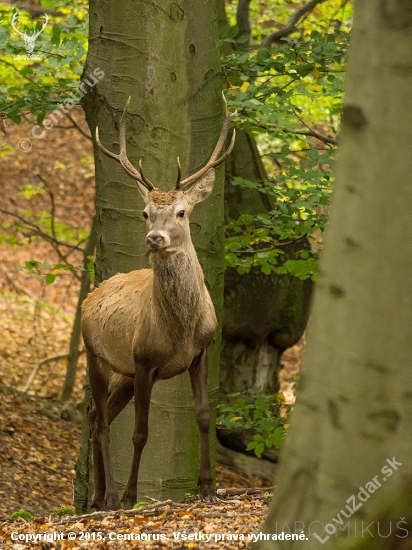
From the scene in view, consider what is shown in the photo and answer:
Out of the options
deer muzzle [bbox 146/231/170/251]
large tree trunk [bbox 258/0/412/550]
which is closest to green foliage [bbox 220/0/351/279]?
deer muzzle [bbox 146/231/170/251]

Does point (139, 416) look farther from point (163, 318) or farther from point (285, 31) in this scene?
point (285, 31)

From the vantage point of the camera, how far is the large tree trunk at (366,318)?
2529 millimetres

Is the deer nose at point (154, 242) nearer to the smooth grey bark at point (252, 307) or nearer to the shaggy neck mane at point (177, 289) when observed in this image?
the shaggy neck mane at point (177, 289)

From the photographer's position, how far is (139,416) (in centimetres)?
524

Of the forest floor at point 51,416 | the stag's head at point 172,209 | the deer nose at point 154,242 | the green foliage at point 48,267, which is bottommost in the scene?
the forest floor at point 51,416

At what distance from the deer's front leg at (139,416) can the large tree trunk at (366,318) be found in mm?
2486

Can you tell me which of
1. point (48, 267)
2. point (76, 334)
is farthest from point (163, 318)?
point (76, 334)

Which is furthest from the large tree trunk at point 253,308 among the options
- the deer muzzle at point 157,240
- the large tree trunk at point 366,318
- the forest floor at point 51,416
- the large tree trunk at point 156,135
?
the large tree trunk at point 366,318

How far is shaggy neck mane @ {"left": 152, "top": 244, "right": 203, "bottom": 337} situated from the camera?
5.03 metres

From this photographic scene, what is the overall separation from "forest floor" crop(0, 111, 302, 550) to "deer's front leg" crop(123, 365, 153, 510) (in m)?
0.32

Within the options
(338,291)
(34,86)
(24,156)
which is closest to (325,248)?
(338,291)

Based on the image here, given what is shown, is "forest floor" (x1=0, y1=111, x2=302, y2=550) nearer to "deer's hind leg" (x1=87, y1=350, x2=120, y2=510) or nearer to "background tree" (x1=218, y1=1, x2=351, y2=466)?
"deer's hind leg" (x1=87, y1=350, x2=120, y2=510)

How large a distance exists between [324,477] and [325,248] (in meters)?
0.74

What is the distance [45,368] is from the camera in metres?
14.9
